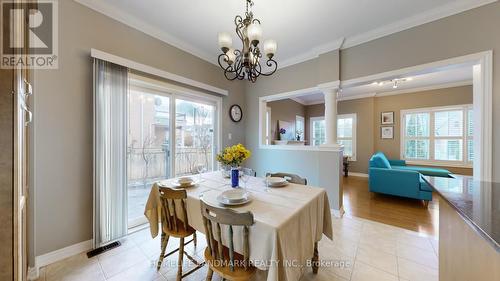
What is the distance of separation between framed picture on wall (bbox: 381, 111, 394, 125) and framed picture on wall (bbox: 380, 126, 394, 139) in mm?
157

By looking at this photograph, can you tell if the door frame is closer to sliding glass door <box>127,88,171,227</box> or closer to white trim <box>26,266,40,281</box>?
sliding glass door <box>127,88,171,227</box>

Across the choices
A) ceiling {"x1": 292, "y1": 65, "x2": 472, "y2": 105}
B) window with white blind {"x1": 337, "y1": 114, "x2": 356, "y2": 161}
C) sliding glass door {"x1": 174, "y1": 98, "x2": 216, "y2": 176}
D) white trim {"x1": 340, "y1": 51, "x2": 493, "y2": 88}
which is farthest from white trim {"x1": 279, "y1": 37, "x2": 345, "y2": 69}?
window with white blind {"x1": 337, "y1": 114, "x2": 356, "y2": 161}

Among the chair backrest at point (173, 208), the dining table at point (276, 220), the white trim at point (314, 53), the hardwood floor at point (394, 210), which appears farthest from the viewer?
the white trim at point (314, 53)

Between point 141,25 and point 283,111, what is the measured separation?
13.8 ft

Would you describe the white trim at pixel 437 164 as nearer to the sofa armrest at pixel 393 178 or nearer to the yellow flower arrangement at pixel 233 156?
the sofa armrest at pixel 393 178

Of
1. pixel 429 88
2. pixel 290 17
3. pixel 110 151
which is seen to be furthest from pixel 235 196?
pixel 429 88

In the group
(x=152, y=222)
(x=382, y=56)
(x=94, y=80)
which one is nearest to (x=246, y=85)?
(x=382, y=56)

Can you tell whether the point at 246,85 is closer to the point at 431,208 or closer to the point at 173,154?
the point at 173,154

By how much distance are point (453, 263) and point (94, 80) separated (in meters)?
3.41

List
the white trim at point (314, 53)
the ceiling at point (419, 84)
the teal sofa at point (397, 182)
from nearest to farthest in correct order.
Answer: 1. the white trim at point (314, 53)
2. the teal sofa at point (397, 182)
3. the ceiling at point (419, 84)

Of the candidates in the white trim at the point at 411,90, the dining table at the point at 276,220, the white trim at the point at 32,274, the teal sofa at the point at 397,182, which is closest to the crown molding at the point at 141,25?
the dining table at the point at 276,220

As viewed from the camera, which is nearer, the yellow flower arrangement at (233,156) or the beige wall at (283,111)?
the yellow flower arrangement at (233,156)

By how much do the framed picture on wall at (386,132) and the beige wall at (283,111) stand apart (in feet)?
8.65

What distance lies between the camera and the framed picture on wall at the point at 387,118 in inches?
216
